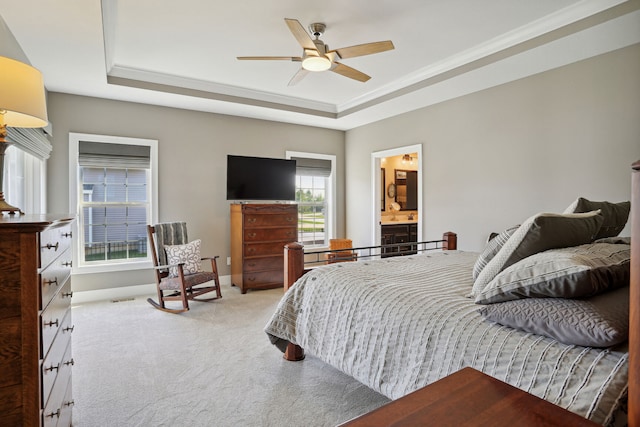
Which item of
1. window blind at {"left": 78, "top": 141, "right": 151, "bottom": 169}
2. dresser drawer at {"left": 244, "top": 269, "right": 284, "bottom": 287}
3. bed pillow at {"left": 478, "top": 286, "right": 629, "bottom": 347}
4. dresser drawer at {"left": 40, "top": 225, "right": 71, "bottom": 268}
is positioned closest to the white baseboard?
dresser drawer at {"left": 244, "top": 269, "right": 284, "bottom": 287}

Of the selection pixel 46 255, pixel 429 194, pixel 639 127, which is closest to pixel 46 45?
pixel 46 255

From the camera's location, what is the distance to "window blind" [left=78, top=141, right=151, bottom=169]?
426cm

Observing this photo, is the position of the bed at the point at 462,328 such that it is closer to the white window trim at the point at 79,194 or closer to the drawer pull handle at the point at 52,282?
the drawer pull handle at the point at 52,282

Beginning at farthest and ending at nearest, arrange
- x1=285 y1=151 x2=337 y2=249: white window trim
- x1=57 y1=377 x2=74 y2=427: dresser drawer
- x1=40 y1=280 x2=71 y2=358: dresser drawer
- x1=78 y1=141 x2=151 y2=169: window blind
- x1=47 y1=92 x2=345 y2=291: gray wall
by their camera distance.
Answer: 1. x1=285 y1=151 x2=337 y2=249: white window trim
2. x1=78 y1=141 x2=151 y2=169: window blind
3. x1=47 y1=92 x2=345 y2=291: gray wall
4. x1=57 y1=377 x2=74 y2=427: dresser drawer
5. x1=40 y1=280 x2=71 y2=358: dresser drawer

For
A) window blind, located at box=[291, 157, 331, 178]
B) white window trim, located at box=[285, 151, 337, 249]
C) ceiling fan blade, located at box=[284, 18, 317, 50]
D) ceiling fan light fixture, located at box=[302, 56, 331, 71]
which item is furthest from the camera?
white window trim, located at box=[285, 151, 337, 249]

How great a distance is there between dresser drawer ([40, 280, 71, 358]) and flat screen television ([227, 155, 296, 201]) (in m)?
3.32

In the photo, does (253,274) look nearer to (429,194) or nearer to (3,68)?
(429,194)

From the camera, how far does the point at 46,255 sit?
121 centimetres

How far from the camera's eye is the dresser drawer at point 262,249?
468cm

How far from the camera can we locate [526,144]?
3.64 metres

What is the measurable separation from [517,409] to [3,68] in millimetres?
2054

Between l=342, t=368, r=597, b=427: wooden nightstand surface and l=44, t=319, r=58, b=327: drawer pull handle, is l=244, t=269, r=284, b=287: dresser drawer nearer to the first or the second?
l=44, t=319, r=58, b=327: drawer pull handle

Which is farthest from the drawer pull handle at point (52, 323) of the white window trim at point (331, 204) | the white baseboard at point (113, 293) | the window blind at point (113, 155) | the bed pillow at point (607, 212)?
the white window trim at point (331, 204)

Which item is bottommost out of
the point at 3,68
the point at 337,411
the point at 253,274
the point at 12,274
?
the point at 337,411
